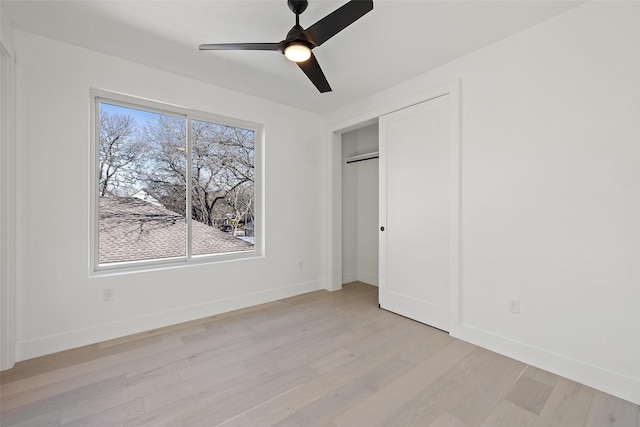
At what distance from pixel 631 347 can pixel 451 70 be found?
2.46 m

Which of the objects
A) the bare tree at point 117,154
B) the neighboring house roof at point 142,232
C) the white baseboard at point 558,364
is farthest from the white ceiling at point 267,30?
the white baseboard at point 558,364

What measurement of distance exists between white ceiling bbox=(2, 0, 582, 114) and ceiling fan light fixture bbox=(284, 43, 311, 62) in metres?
0.27

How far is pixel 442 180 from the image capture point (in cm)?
268

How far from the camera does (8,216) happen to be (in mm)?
2016

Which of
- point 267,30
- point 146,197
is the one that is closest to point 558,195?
point 267,30

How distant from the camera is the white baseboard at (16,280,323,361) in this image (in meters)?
2.19

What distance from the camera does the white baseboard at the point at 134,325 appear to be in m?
2.19

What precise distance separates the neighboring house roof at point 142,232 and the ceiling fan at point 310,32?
1.73m

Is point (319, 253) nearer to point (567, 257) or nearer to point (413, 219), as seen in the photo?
point (413, 219)

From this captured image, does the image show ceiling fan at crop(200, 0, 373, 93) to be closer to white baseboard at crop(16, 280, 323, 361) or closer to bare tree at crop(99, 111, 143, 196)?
bare tree at crop(99, 111, 143, 196)

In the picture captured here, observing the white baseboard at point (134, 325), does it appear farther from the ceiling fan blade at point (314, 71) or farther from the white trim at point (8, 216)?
the ceiling fan blade at point (314, 71)

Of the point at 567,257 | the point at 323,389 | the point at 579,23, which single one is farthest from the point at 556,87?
the point at 323,389

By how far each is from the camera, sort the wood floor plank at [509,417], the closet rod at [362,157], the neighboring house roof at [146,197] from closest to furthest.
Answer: the wood floor plank at [509,417] < the neighboring house roof at [146,197] < the closet rod at [362,157]

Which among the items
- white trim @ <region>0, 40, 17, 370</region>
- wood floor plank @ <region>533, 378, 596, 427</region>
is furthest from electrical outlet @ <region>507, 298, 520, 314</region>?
white trim @ <region>0, 40, 17, 370</region>
